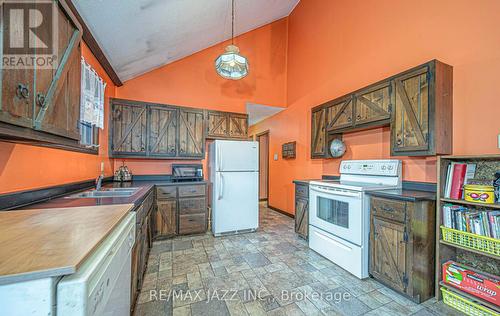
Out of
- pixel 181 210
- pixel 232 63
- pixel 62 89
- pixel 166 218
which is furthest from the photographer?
pixel 181 210

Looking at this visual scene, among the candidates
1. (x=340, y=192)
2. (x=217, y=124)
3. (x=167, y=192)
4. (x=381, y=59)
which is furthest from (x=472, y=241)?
(x=217, y=124)

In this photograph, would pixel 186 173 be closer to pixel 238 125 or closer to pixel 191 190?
pixel 191 190

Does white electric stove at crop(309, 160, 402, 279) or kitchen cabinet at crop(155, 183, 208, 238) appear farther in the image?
kitchen cabinet at crop(155, 183, 208, 238)

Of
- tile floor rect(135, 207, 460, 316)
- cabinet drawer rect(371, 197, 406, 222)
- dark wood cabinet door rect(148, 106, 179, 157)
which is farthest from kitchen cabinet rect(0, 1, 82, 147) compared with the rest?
cabinet drawer rect(371, 197, 406, 222)

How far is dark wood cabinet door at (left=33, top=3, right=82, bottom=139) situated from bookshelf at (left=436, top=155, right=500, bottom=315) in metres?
2.93

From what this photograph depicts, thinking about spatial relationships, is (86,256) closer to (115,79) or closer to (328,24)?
(115,79)

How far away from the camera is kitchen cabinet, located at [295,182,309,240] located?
10.3ft

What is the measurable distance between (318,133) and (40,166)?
3377 mm

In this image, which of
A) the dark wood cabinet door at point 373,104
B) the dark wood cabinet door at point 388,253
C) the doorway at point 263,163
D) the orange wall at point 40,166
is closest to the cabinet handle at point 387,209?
the dark wood cabinet door at point 388,253

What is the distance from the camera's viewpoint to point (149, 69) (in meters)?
3.67

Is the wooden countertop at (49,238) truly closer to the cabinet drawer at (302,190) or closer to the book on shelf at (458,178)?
the cabinet drawer at (302,190)

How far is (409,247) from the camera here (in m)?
1.83

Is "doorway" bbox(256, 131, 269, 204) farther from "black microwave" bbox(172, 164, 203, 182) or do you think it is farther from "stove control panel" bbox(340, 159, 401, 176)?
"stove control panel" bbox(340, 159, 401, 176)

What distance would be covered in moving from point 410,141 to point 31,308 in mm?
2840
